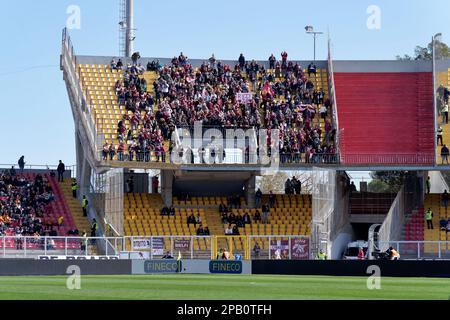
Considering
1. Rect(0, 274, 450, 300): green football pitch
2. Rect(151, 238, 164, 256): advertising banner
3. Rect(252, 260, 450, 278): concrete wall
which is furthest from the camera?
Rect(151, 238, 164, 256): advertising banner

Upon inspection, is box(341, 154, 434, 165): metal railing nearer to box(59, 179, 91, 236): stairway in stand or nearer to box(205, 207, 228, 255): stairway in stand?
box(205, 207, 228, 255): stairway in stand

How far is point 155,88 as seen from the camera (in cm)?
6512

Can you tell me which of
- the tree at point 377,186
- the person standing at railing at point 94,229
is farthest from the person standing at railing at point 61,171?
the tree at point 377,186

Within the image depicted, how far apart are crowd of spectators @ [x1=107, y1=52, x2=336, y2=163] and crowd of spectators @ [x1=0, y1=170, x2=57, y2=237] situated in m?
4.90

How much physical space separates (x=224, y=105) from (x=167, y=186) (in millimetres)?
5796

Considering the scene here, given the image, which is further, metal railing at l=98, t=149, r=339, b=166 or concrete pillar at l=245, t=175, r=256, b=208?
concrete pillar at l=245, t=175, r=256, b=208

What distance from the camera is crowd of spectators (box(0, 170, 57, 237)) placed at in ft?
188

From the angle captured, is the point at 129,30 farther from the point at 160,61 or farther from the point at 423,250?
the point at 423,250

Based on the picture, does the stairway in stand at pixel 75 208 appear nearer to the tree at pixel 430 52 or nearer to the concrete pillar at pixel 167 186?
the concrete pillar at pixel 167 186

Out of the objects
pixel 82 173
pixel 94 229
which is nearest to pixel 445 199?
pixel 94 229

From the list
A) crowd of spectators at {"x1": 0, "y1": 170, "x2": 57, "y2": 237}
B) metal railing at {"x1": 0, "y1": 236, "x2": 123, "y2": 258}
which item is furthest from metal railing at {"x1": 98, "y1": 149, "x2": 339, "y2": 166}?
metal railing at {"x1": 0, "y1": 236, "x2": 123, "y2": 258}

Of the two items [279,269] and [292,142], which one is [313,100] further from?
[279,269]

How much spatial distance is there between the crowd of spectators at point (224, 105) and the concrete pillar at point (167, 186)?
2132mm

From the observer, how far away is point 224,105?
6444 centimetres
